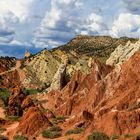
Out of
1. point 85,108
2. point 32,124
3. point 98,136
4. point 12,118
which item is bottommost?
point 98,136

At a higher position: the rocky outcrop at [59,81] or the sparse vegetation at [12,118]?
the rocky outcrop at [59,81]

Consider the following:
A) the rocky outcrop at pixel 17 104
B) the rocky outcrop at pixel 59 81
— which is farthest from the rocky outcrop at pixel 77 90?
the rocky outcrop at pixel 59 81

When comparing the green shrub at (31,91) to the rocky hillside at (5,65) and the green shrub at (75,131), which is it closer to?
the rocky hillside at (5,65)

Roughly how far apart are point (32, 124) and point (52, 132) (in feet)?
11.1

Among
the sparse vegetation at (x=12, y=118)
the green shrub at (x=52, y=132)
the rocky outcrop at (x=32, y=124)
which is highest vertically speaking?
the sparse vegetation at (x=12, y=118)

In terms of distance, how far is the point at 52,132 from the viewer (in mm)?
39188

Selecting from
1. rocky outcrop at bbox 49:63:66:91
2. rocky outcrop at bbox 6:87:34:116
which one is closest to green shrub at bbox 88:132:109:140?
rocky outcrop at bbox 6:87:34:116

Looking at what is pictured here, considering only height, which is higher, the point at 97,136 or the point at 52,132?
the point at 52,132

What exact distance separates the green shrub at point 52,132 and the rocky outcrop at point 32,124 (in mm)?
1517

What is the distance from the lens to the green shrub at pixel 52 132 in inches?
1506

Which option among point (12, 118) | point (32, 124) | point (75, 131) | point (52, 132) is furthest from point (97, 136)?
point (12, 118)

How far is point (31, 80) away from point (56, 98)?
40237 millimetres

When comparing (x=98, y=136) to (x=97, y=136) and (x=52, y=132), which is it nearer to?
(x=97, y=136)

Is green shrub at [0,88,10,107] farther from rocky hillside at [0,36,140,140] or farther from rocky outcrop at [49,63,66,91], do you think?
rocky outcrop at [49,63,66,91]
